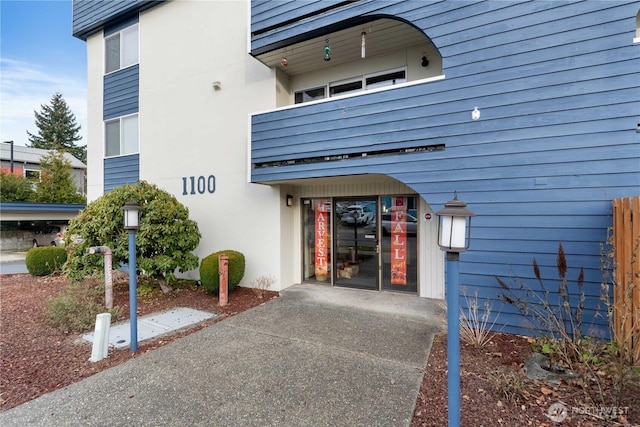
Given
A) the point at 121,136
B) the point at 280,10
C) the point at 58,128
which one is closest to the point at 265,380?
the point at 280,10

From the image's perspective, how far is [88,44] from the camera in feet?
34.4

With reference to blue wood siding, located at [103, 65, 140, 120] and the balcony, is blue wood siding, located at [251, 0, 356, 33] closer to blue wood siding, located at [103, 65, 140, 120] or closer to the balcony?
the balcony

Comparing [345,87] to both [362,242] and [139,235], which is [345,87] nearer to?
[362,242]

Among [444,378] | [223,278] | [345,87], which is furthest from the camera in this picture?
[345,87]

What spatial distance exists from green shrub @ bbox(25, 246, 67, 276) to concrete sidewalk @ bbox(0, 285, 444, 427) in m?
8.34

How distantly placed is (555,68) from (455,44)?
4.76 ft

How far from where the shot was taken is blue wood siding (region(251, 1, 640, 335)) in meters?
3.81

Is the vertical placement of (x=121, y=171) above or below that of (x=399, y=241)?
above

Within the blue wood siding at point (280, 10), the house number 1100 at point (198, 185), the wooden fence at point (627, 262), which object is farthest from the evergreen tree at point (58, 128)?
the wooden fence at point (627, 262)

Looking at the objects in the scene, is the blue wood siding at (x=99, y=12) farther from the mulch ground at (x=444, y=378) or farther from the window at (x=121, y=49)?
the mulch ground at (x=444, y=378)

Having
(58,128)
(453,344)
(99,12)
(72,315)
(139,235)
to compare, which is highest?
(58,128)

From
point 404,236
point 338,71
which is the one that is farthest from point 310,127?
point 404,236

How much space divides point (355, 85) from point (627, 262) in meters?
5.77

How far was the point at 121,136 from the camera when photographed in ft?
32.4
